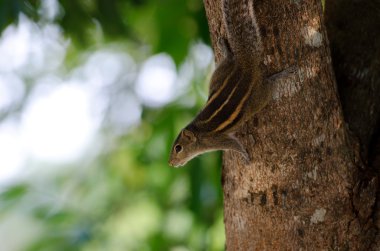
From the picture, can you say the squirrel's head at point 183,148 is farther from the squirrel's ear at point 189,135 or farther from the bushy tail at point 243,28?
the bushy tail at point 243,28

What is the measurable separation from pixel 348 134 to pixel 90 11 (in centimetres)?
177

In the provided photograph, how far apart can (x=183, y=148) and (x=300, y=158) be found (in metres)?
0.77

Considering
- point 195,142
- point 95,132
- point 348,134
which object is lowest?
point 348,134

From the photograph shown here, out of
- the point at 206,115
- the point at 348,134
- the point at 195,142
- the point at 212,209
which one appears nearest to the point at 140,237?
the point at 212,209

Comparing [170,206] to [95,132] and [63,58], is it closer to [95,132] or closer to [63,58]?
[95,132]

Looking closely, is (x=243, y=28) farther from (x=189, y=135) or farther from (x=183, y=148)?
(x=183, y=148)

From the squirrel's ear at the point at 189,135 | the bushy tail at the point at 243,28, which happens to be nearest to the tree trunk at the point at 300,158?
the bushy tail at the point at 243,28

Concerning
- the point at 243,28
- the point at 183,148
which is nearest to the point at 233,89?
the point at 243,28

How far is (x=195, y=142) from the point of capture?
2771 millimetres

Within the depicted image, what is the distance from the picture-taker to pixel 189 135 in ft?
8.99

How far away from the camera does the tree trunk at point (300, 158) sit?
84.3 inches

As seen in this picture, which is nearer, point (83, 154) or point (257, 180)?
point (257, 180)

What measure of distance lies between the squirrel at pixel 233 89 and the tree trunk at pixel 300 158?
4 centimetres

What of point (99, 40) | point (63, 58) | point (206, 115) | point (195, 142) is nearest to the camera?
point (206, 115)
